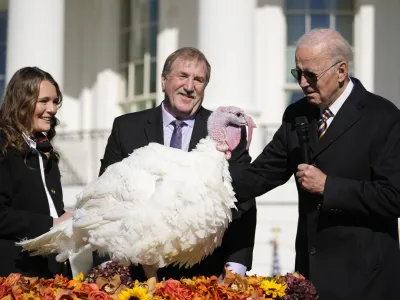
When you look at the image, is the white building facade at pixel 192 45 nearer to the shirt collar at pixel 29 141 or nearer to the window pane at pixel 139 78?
the window pane at pixel 139 78

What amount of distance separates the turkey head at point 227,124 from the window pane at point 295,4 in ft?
34.7

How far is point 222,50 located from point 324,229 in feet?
26.6

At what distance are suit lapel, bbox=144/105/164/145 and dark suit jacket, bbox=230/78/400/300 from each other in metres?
1.09

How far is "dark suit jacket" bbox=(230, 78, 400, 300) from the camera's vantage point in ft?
17.5

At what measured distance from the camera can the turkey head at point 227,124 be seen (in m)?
5.62

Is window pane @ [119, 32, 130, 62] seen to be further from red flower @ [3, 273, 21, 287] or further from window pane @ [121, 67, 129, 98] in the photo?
red flower @ [3, 273, 21, 287]

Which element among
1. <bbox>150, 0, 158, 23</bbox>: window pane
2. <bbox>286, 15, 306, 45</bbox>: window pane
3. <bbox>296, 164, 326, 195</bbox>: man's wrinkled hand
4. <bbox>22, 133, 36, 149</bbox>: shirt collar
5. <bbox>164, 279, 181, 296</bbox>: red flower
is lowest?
<bbox>164, 279, 181, 296</bbox>: red flower

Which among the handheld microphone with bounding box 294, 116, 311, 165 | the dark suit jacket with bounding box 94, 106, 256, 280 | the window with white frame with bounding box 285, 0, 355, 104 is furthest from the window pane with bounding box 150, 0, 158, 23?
the handheld microphone with bounding box 294, 116, 311, 165

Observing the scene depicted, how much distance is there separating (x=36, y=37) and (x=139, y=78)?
299 centimetres

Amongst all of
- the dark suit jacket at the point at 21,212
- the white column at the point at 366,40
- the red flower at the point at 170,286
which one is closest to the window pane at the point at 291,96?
the white column at the point at 366,40

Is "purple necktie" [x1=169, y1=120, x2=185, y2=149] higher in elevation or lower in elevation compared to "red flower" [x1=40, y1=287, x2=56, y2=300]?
higher

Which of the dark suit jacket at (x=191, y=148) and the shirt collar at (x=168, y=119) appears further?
the shirt collar at (x=168, y=119)

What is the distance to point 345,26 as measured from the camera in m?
16.0

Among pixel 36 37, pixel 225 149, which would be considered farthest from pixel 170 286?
pixel 36 37
